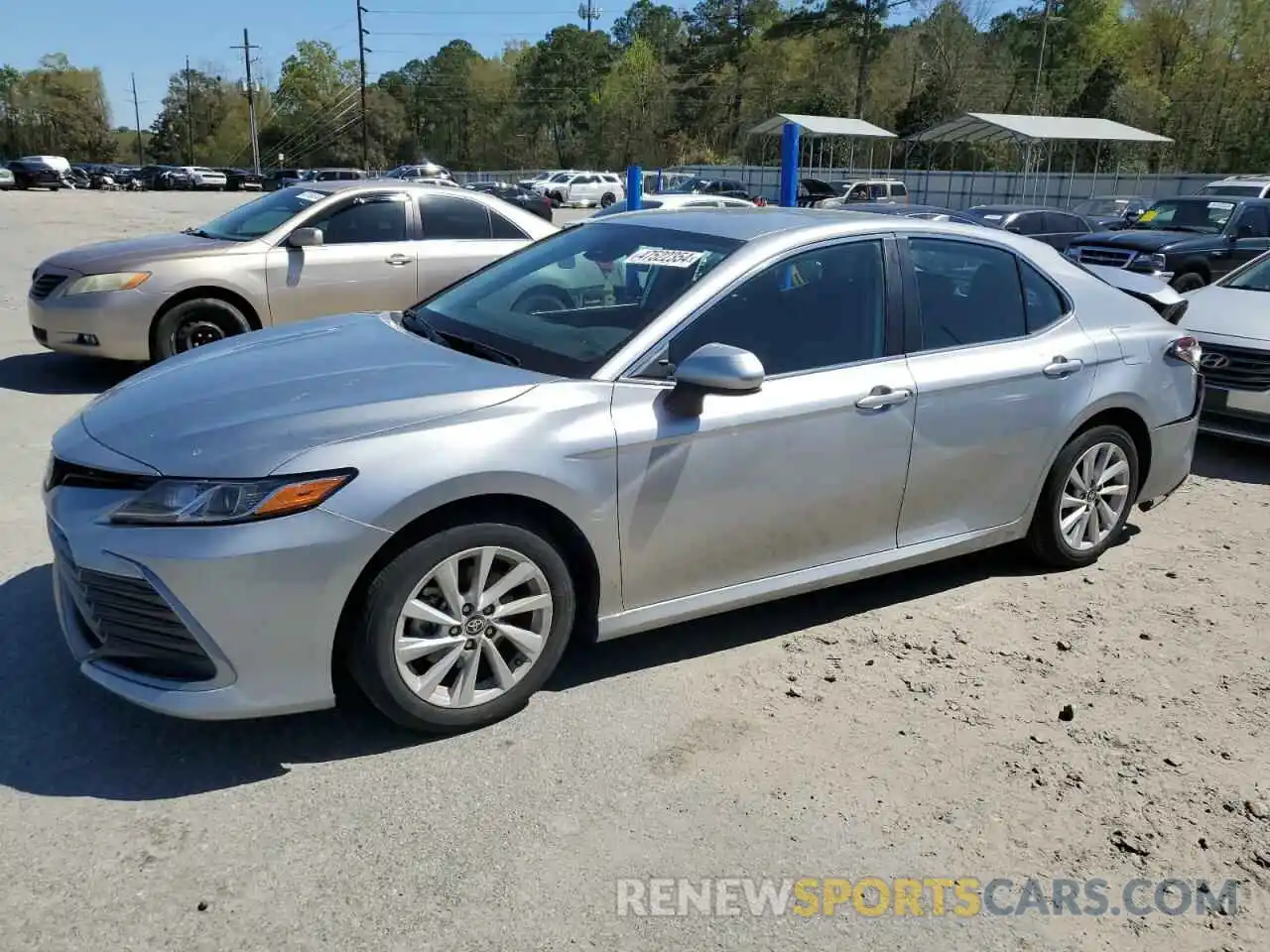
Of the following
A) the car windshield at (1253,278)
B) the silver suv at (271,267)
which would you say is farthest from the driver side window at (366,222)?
the car windshield at (1253,278)

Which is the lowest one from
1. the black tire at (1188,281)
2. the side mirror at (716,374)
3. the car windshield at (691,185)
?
the black tire at (1188,281)

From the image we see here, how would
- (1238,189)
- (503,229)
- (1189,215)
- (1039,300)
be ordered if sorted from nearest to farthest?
1. (1039,300)
2. (503,229)
3. (1189,215)
4. (1238,189)

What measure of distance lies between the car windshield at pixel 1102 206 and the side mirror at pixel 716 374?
36.3m

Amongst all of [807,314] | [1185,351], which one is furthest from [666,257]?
[1185,351]

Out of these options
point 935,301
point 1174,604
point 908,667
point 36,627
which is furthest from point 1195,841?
point 36,627

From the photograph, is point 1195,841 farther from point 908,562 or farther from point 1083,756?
point 908,562

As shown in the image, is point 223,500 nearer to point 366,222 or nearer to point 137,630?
point 137,630

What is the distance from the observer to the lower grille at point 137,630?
2910 millimetres

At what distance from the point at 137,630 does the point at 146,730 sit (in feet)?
1.65

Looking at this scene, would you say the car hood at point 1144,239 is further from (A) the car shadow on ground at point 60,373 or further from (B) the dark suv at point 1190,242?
(A) the car shadow on ground at point 60,373

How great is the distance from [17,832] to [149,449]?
1099 mm

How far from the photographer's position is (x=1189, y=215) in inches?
634

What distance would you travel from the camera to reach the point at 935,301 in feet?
14.0

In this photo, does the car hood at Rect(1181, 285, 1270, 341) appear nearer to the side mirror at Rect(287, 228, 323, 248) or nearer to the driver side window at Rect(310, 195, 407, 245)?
the driver side window at Rect(310, 195, 407, 245)
